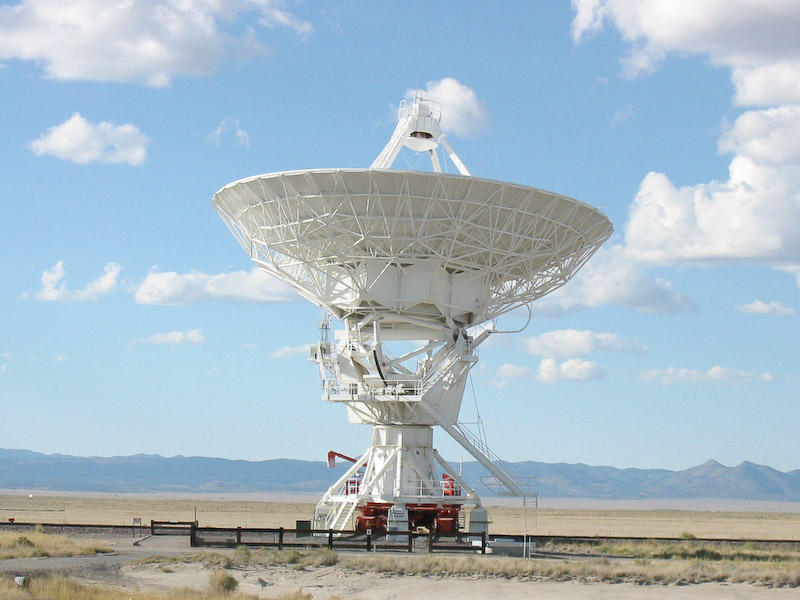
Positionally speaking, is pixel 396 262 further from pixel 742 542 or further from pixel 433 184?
pixel 742 542

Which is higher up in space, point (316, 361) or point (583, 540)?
point (316, 361)

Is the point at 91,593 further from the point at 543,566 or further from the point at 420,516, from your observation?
the point at 420,516

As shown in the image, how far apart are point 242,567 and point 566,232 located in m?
14.6

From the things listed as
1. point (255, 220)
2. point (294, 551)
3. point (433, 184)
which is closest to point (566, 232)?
point (433, 184)

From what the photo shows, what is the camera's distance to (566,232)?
109 feet

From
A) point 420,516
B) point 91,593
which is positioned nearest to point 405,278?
point 420,516

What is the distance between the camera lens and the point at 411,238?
103 ft

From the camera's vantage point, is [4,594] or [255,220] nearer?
[4,594]

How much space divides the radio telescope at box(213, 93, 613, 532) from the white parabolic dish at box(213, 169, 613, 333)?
0.14 ft

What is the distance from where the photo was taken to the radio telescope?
30922 millimetres

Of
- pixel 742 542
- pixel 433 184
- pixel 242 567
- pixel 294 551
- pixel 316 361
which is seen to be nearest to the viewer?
pixel 242 567

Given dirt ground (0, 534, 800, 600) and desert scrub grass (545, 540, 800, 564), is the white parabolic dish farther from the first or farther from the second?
dirt ground (0, 534, 800, 600)

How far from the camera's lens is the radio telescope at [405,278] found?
101ft

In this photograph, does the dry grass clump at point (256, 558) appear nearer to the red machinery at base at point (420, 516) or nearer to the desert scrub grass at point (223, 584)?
the desert scrub grass at point (223, 584)
